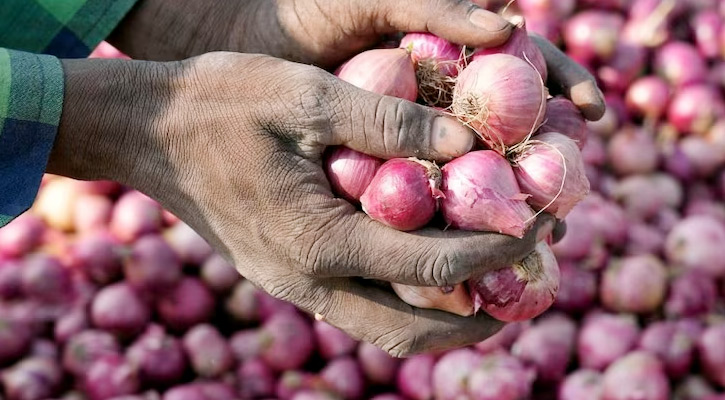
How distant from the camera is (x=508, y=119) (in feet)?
4.34

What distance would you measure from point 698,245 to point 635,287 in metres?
0.30

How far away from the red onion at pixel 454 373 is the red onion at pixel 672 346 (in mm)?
502

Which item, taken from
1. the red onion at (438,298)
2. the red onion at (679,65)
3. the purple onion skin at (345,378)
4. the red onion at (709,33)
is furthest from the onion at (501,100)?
the red onion at (709,33)

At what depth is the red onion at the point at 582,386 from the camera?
7.18 ft

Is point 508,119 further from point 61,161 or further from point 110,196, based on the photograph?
point 110,196

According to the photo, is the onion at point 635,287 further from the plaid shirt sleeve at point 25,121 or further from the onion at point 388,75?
the plaid shirt sleeve at point 25,121

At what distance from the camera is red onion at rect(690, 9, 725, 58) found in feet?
→ 10.3

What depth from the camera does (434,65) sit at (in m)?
1.43

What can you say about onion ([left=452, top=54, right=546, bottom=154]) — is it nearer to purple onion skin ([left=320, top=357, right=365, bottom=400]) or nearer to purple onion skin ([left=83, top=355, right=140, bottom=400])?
purple onion skin ([left=320, top=357, right=365, bottom=400])

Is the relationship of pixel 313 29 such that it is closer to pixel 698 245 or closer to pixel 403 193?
pixel 403 193

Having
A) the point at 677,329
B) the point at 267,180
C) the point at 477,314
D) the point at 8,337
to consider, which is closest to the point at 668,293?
the point at 677,329

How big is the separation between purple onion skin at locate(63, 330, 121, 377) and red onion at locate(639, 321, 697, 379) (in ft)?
5.07

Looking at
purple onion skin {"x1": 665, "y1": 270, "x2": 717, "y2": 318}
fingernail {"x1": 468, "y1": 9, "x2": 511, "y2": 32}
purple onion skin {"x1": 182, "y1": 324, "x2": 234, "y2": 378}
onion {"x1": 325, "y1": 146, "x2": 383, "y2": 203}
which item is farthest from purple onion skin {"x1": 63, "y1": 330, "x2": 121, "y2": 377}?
purple onion skin {"x1": 665, "y1": 270, "x2": 717, "y2": 318}

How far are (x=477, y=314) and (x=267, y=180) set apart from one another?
0.49 metres
